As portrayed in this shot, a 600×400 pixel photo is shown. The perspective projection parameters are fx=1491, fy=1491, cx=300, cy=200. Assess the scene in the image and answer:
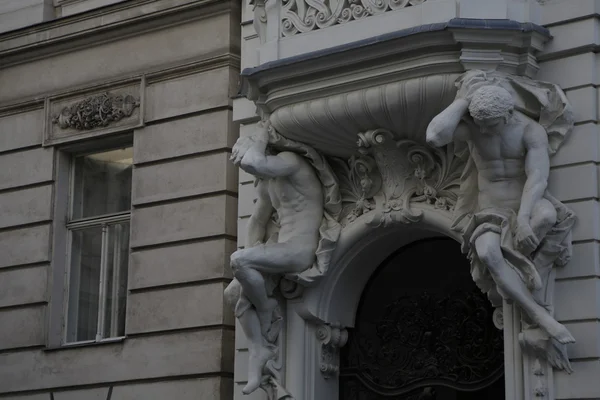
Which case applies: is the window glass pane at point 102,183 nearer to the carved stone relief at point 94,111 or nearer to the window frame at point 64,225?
the window frame at point 64,225

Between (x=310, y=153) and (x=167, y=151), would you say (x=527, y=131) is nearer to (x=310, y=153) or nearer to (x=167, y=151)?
(x=310, y=153)

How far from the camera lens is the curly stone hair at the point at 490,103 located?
1164 cm

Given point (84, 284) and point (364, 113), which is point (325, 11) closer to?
point (364, 113)

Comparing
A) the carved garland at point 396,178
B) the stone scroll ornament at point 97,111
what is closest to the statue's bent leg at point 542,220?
the carved garland at point 396,178

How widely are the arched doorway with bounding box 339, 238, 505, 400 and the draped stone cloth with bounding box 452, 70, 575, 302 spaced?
0.80m

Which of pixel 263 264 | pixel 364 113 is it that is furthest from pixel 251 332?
pixel 364 113

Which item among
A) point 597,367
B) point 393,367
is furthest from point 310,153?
point 597,367

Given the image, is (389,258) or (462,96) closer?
(462,96)

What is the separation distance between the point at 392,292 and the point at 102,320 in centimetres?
352

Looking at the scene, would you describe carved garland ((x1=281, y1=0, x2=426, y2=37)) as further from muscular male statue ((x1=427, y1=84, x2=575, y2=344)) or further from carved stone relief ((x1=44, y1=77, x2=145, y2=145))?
carved stone relief ((x1=44, y1=77, x2=145, y2=145))

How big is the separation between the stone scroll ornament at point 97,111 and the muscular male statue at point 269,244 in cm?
250

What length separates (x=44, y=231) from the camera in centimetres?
1584

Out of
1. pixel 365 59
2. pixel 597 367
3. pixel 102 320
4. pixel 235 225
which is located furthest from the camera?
pixel 102 320

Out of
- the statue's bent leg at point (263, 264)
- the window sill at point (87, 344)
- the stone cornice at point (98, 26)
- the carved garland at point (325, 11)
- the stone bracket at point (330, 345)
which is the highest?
the stone cornice at point (98, 26)
